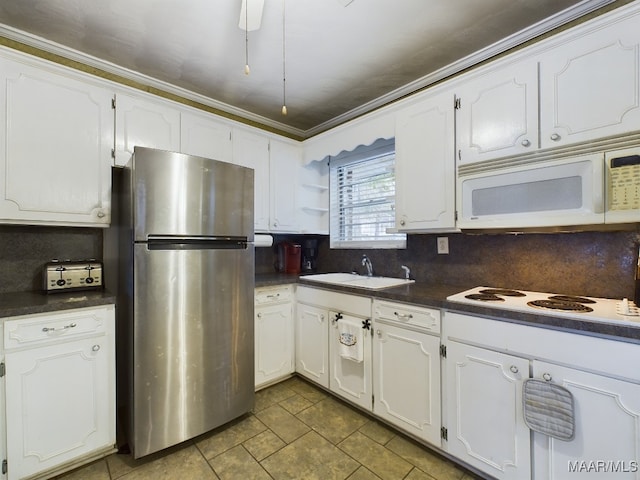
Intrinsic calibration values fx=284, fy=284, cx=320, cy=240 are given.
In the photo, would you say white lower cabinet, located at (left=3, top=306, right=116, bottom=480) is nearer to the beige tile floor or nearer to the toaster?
the beige tile floor

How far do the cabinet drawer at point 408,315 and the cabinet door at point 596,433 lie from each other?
19.3 inches

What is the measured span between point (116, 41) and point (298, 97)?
132cm

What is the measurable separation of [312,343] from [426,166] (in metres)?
1.63

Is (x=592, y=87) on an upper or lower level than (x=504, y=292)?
upper

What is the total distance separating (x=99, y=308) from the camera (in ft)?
5.23

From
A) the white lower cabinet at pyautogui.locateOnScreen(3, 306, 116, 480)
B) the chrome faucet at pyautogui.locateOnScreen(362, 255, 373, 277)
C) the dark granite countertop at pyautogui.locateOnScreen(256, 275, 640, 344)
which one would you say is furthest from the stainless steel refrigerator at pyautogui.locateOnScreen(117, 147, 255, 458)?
the chrome faucet at pyautogui.locateOnScreen(362, 255, 373, 277)

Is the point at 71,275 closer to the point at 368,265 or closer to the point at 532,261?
the point at 368,265

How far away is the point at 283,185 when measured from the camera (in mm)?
2791

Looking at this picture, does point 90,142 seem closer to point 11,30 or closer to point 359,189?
point 11,30

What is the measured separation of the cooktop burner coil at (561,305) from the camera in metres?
1.24

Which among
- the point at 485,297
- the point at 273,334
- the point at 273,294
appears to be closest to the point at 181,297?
the point at 273,294

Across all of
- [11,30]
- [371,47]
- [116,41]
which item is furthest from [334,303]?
[11,30]

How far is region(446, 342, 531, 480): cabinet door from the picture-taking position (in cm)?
129

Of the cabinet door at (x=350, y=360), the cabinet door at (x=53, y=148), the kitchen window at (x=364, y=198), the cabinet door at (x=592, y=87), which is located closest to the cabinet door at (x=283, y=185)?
the kitchen window at (x=364, y=198)
